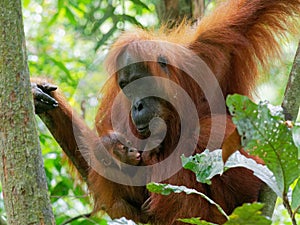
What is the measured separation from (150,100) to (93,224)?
3.71 feet

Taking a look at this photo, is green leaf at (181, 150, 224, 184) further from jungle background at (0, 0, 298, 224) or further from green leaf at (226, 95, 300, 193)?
jungle background at (0, 0, 298, 224)

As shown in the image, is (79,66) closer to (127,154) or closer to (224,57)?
(127,154)

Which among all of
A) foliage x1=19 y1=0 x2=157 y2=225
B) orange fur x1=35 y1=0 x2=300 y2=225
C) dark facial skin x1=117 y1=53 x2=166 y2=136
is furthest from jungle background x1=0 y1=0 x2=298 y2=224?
dark facial skin x1=117 y1=53 x2=166 y2=136

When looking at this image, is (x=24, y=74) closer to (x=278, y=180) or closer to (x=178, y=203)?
(x=278, y=180)

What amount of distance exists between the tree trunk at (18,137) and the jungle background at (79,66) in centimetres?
166

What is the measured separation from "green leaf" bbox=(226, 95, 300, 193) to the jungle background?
2.11m

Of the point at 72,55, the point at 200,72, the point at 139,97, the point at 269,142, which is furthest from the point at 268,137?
the point at 72,55

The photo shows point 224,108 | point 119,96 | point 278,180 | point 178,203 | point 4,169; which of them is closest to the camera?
point 278,180

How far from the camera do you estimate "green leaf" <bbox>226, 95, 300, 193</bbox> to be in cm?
162

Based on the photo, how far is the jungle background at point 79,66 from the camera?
4.24 meters

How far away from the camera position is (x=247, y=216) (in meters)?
1.49

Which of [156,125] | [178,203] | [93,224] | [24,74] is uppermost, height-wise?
[24,74]

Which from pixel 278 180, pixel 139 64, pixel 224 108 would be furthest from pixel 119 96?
pixel 278 180

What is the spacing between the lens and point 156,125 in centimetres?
348
